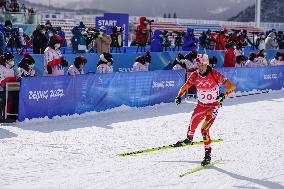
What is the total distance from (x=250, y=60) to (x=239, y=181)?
13.9 m

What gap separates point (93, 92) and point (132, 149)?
4.14 meters

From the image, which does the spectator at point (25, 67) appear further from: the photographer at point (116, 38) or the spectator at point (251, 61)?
the spectator at point (251, 61)

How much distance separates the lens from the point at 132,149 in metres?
10.0

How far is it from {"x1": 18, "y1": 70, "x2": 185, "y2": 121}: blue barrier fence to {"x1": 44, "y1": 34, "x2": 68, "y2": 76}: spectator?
0.94 metres

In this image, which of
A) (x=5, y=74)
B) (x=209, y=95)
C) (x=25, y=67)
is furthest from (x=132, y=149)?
(x=25, y=67)

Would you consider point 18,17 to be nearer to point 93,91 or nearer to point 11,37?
point 11,37

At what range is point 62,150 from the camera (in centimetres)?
967

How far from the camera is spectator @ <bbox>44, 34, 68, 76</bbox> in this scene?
13.9m

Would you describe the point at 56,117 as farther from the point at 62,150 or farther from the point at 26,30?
the point at 26,30

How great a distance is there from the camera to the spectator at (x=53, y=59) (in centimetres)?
1388

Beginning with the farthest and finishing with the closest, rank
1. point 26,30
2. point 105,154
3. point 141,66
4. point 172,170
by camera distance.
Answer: point 26,30 < point 141,66 < point 105,154 < point 172,170

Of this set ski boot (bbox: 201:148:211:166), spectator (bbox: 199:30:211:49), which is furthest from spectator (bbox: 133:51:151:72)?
spectator (bbox: 199:30:211:49)

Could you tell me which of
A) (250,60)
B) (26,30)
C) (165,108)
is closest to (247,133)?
(165,108)

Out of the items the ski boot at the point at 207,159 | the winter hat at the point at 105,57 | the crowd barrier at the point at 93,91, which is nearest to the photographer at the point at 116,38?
the crowd barrier at the point at 93,91
